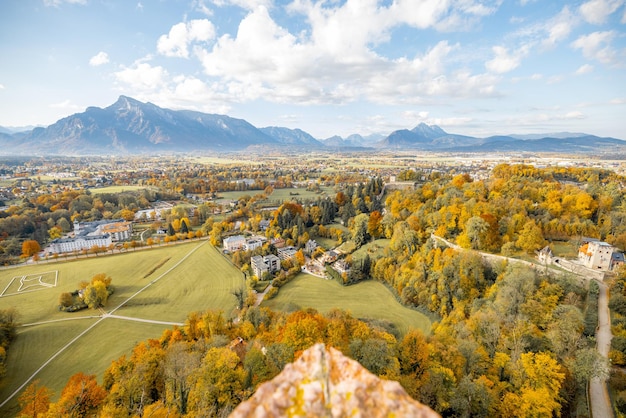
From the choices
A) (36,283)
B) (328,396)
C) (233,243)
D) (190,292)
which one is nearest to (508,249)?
(328,396)

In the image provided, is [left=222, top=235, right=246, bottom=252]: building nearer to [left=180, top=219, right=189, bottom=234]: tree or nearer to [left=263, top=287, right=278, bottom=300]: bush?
[left=180, top=219, right=189, bottom=234]: tree

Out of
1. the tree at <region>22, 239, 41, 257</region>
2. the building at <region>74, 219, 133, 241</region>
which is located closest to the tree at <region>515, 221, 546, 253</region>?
the building at <region>74, 219, 133, 241</region>

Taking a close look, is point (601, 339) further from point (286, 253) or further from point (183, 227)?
point (183, 227)

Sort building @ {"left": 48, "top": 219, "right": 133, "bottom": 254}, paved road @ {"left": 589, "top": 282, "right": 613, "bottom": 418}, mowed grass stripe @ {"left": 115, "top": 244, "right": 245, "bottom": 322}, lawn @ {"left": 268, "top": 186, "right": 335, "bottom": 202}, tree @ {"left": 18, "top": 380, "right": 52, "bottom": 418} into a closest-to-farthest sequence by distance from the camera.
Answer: paved road @ {"left": 589, "top": 282, "right": 613, "bottom": 418} → tree @ {"left": 18, "top": 380, "right": 52, "bottom": 418} → mowed grass stripe @ {"left": 115, "top": 244, "right": 245, "bottom": 322} → building @ {"left": 48, "top": 219, "right": 133, "bottom": 254} → lawn @ {"left": 268, "top": 186, "right": 335, "bottom": 202}

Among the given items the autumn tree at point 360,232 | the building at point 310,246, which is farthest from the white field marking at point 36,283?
the autumn tree at point 360,232

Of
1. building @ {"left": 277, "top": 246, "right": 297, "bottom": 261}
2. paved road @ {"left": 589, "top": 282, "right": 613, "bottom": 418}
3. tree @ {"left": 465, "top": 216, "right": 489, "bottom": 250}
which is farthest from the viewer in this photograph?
building @ {"left": 277, "top": 246, "right": 297, "bottom": 261}
